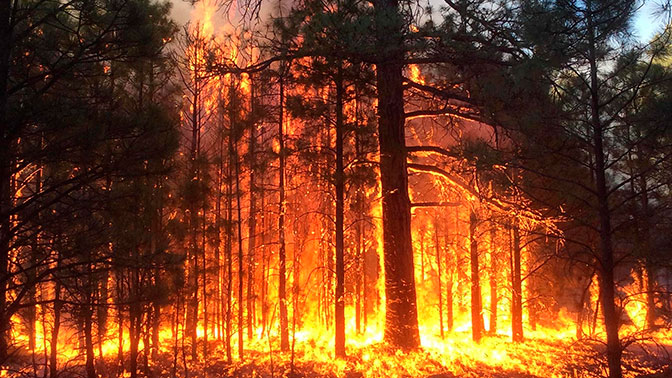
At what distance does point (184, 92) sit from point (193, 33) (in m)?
2.21

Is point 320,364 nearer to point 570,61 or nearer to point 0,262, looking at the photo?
point 0,262

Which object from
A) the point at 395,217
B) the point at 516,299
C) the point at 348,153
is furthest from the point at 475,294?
the point at 348,153

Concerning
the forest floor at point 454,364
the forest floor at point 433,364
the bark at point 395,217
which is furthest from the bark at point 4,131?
the bark at point 395,217

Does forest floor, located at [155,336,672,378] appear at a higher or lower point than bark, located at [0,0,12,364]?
lower

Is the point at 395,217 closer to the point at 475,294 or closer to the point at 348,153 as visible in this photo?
the point at 348,153

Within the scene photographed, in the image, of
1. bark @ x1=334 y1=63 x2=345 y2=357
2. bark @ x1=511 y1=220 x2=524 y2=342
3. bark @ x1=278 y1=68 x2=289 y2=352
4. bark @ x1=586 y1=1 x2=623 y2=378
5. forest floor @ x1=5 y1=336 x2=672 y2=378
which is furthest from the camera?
bark @ x1=511 y1=220 x2=524 y2=342

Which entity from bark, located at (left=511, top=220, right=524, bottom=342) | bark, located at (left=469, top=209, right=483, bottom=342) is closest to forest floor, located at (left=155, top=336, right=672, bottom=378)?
bark, located at (left=511, top=220, right=524, bottom=342)

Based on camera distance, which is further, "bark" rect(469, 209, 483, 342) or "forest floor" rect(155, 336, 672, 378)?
"bark" rect(469, 209, 483, 342)

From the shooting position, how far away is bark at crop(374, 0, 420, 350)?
1040 cm

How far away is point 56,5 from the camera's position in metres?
6.05

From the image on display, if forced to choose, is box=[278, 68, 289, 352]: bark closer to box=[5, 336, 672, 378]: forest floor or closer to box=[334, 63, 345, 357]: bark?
box=[5, 336, 672, 378]: forest floor

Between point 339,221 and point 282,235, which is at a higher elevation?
point 339,221

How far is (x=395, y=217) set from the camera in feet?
35.0

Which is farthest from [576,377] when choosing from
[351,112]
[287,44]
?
[287,44]
